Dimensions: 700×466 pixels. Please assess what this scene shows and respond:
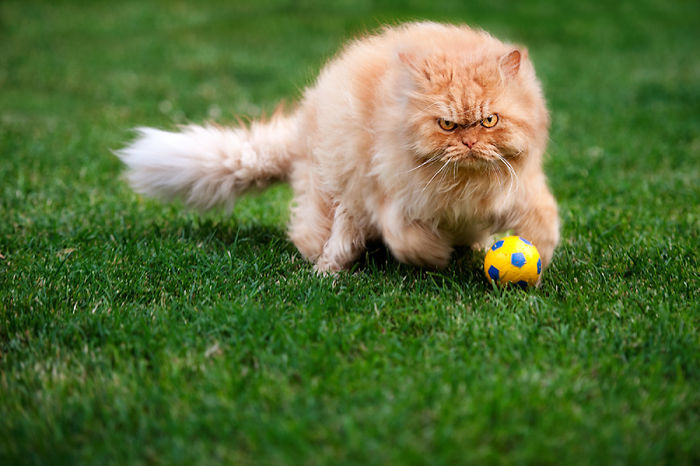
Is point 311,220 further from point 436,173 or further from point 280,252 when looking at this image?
point 436,173

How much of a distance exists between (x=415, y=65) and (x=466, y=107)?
282mm

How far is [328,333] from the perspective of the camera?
2404 mm

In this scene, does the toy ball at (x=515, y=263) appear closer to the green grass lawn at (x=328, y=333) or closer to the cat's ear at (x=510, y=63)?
the green grass lawn at (x=328, y=333)

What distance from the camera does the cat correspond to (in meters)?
2.51

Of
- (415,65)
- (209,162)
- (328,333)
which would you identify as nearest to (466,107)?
(415,65)

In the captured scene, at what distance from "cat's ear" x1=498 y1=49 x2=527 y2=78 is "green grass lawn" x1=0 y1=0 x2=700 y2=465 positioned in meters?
0.98

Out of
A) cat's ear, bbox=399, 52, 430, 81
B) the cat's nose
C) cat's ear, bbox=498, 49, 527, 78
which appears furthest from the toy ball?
cat's ear, bbox=399, 52, 430, 81

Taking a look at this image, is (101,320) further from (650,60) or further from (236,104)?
(650,60)

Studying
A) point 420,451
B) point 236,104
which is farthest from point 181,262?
point 236,104

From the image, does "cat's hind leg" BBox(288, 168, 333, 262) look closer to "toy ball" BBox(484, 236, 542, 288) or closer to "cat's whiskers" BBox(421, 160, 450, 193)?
"cat's whiskers" BBox(421, 160, 450, 193)

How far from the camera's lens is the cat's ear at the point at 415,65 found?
2527 mm

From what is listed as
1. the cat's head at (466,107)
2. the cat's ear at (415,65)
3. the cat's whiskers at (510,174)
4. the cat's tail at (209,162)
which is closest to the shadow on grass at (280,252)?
the cat's tail at (209,162)

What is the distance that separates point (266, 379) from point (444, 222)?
1177 mm

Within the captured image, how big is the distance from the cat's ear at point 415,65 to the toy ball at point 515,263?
0.87 meters
